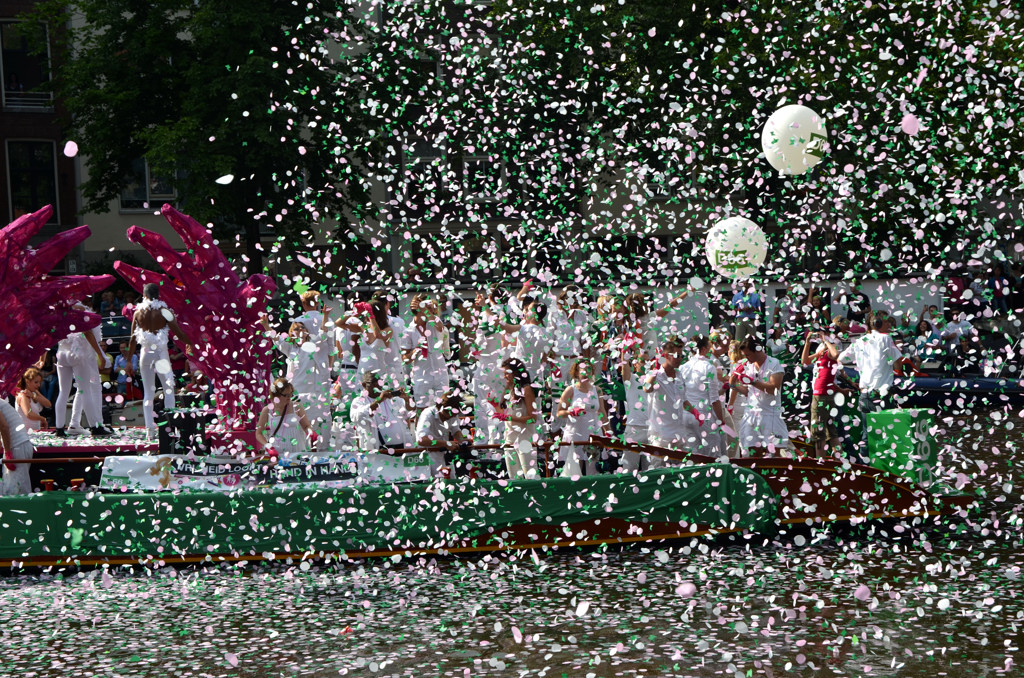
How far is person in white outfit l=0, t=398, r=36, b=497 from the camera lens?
34.3 ft

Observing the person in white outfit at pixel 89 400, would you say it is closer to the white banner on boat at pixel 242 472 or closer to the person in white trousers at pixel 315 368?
the person in white trousers at pixel 315 368

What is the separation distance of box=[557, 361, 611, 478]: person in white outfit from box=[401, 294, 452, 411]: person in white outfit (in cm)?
277

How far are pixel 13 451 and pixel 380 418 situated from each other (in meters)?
3.15

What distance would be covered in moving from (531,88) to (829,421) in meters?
11.3

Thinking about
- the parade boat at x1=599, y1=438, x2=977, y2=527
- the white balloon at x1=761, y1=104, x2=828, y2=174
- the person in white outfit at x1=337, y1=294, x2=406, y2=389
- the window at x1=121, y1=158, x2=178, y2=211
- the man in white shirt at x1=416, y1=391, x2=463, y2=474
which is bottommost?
the parade boat at x1=599, y1=438, x2=977, y2=527

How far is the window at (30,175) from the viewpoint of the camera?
34969 mm

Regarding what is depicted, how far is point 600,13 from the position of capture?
2562 cm

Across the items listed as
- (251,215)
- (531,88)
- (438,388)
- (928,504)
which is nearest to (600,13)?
(531,88)

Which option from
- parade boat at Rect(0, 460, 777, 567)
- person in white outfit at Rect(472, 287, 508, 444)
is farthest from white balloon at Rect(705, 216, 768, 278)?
parade boat at Rect(0, 460, 777, 567)

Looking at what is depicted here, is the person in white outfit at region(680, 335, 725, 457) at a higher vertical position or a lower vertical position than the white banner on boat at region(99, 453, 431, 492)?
higher

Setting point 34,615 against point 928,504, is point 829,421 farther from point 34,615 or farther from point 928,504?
point 34,615

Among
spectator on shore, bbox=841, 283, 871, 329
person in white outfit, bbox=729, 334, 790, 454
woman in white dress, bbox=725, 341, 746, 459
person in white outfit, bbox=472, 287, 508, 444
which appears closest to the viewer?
person in white outfit, bbox=729, 334, 790, 454

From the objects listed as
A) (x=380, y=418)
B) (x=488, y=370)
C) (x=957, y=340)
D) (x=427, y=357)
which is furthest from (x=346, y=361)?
(x=957, y=340)

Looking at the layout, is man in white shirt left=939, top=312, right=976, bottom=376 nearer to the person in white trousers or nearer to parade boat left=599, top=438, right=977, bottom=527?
parade boat left=599, top=438, right=977, bottom=527
